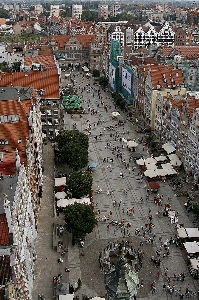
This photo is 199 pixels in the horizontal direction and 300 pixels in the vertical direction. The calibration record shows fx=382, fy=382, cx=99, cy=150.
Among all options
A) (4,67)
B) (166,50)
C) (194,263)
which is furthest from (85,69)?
(194,263)

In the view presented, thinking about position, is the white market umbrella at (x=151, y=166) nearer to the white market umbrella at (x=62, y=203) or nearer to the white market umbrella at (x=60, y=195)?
the white market umbrella at (x=60, y=195)

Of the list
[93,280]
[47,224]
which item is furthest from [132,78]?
[93,280]

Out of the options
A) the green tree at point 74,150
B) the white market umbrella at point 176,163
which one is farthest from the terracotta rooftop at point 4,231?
the white market umbrella at point 176,163

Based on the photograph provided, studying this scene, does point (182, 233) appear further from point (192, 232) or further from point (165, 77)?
point (165, 77)

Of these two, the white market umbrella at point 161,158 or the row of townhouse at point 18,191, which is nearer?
the row of townhouse at point 18,191

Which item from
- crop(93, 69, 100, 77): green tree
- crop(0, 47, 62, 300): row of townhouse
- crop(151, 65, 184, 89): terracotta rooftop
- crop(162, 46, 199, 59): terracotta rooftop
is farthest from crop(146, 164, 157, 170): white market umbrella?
crop(93, 69, 100, 77): green tree

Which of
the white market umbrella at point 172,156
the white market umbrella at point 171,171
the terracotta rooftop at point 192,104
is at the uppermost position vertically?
the terracotta rooftop at point 192,104
